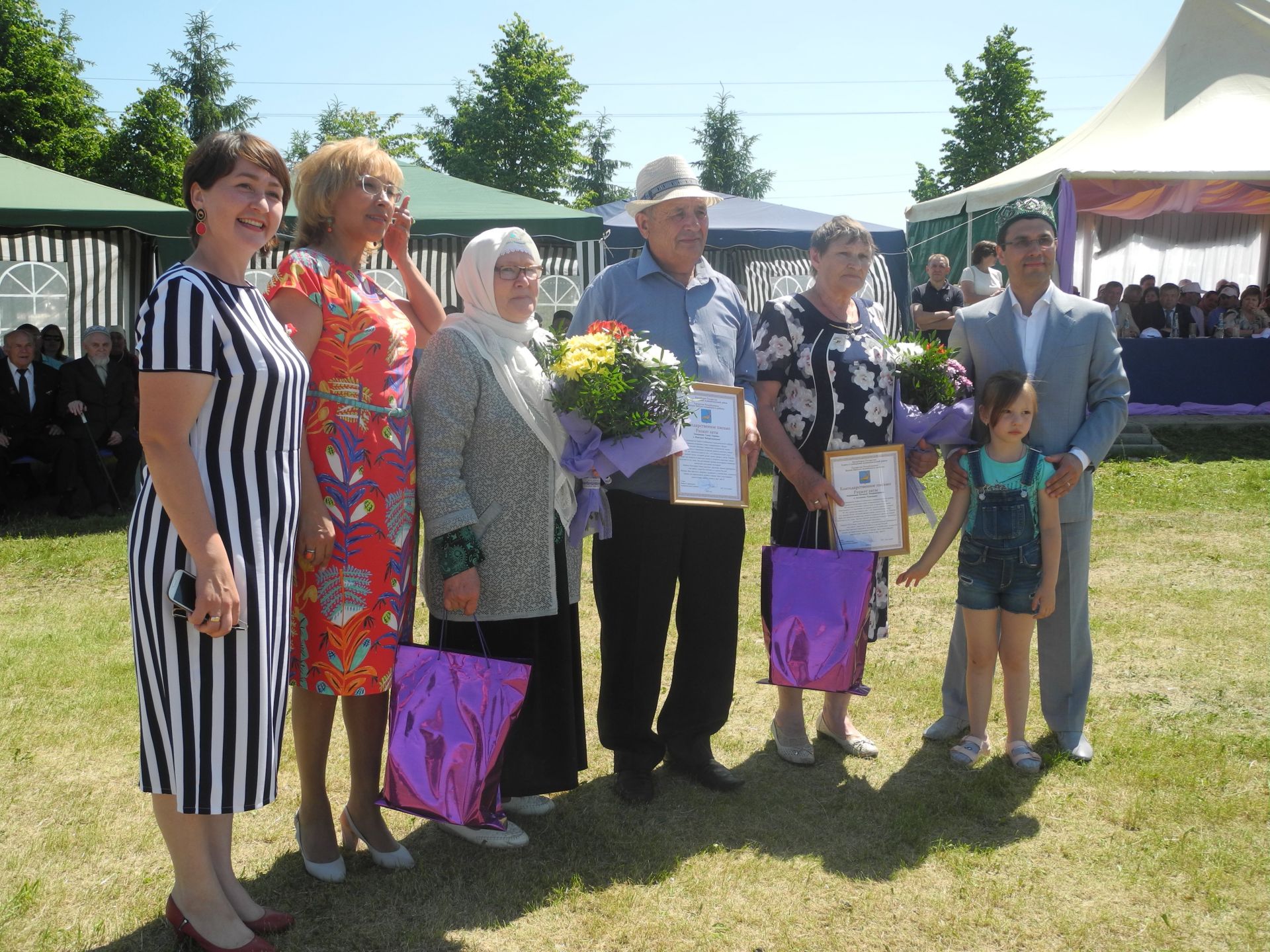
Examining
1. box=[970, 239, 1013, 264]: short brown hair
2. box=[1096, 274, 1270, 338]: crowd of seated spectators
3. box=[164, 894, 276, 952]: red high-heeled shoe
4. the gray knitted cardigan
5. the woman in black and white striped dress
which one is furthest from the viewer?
box=[1096, 274, 1270, 338]: crowd of seated spectators

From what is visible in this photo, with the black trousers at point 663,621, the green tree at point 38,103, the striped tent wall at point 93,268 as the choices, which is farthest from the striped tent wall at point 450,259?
the green tree at point 38,103

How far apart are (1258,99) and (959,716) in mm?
13391

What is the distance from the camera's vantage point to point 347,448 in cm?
296

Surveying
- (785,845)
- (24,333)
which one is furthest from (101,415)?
(785,845)

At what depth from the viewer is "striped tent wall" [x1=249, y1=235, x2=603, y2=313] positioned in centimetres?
1128

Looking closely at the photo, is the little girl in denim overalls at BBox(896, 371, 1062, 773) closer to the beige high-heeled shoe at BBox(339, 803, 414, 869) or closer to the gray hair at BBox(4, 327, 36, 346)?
the beige high-heeled shoe at BBox(339, 803, 414, 869)

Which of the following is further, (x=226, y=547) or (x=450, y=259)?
(x=450, y=259)

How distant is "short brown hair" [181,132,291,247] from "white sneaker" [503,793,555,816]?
7.36ft

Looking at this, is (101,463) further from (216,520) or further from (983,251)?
(983,251)

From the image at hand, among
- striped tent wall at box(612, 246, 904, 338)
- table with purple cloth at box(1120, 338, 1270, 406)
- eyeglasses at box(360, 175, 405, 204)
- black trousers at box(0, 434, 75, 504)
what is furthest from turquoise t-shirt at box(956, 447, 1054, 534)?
table with purple cloth at box(1120, 338, 1270, 406)

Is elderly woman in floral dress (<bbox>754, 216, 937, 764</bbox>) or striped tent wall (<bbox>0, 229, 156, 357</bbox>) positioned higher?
striped tent wall (<bbox>0, 229, 156, 357</bbox>)

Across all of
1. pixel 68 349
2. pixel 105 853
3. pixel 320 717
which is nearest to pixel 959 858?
pixel 320 717

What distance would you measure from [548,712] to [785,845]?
94 centimetres

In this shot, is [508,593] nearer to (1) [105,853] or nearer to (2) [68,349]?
(1) [105,853]
